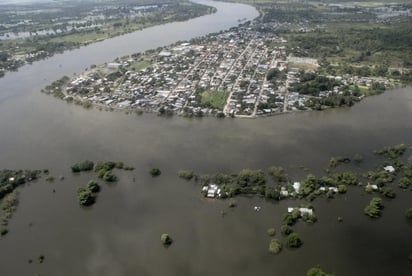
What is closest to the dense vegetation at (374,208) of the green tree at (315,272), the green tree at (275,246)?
the green tree at (315,272)

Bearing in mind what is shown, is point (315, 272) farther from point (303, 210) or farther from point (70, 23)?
point (70, 23)

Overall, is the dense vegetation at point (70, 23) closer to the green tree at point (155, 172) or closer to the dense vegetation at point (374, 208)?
the green tree at point (155, 172)

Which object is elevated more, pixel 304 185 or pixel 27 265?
pixel 304 185

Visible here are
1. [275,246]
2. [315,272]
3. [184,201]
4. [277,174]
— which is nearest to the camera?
[315,272]

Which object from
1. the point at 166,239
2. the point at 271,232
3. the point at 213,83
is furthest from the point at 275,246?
the point at 213,83

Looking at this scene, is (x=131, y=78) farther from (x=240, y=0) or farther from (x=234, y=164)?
(x=240, y=0)

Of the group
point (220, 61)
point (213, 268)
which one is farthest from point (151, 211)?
point (220, 61)
